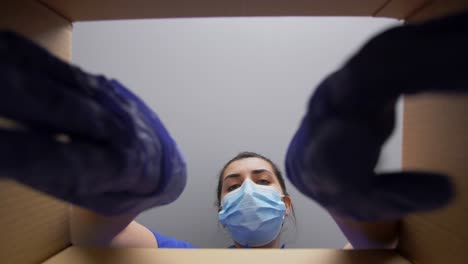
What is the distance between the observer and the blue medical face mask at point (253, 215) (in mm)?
779

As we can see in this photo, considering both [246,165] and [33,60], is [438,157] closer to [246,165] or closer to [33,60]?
[33,60]

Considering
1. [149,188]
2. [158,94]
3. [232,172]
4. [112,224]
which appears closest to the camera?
[149,188]

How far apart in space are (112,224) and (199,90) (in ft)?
2.56

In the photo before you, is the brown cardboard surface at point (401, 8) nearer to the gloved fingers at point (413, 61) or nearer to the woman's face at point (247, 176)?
the gloved fingers at point (413, 61)

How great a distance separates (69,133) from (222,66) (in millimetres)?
964

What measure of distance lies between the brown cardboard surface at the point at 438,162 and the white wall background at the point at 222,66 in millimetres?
734

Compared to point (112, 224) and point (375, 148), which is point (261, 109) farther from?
point (375, 148)

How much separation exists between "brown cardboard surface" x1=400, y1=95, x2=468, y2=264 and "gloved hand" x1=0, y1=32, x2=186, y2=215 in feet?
0.89

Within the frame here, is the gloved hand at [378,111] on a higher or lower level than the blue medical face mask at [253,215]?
higher

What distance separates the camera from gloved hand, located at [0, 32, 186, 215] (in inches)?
7.7

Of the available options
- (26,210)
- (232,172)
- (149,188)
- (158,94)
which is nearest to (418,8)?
(149,188)

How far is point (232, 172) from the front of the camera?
96 cm

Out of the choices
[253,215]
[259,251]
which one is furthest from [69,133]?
[253,215]

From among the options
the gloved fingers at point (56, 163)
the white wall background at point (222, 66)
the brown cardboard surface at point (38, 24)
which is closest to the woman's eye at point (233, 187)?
the white wall background at point (222, 66)
